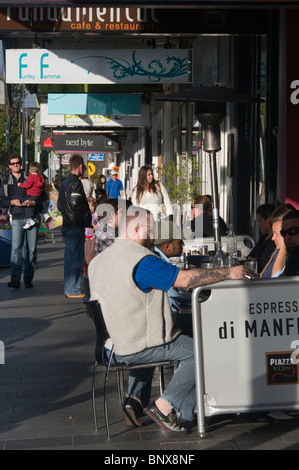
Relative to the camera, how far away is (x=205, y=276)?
5855 mm

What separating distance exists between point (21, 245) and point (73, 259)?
3.98ft

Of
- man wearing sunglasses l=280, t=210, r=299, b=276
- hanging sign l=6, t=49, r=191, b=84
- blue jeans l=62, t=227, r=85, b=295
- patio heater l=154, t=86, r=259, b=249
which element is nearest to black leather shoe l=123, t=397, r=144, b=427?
man wearing sunglasses l=280, t=210, r=299, b=276

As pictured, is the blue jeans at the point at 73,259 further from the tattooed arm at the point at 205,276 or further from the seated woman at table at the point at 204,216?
the tattooed arm at the point at 205,276

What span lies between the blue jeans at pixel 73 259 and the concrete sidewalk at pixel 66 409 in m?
1.77

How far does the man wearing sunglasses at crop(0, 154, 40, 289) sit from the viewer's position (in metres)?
13.4

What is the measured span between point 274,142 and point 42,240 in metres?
15.8

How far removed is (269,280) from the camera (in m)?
5.54

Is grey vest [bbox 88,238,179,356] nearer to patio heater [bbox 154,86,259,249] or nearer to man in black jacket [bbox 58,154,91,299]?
patio heater [bbox 154,86,259,249]

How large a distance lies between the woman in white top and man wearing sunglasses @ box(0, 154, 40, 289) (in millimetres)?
1601

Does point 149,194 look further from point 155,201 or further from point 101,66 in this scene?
point 101,66

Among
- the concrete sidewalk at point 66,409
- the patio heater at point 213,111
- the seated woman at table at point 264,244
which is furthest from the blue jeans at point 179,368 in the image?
the patio heater at point 213,111

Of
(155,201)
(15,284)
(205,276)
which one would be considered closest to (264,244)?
(205,276)

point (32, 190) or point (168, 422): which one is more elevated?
point (32, 190)

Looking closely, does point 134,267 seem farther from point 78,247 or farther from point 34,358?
point 78,247
